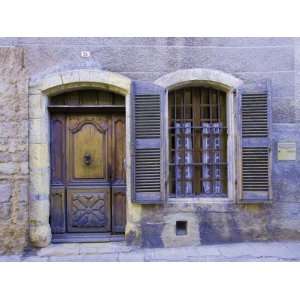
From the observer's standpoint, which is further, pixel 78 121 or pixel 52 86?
pixel 78 121

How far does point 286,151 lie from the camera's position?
18.4 ft

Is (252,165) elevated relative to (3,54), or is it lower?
lower

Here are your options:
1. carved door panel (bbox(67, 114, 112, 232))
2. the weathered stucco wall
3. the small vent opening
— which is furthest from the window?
the weathered stucco wall

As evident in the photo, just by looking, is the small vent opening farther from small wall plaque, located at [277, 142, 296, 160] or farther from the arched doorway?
small wall plaque, located at [277, 142, 296, 160]

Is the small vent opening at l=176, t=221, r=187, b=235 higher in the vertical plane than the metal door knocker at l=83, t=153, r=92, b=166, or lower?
lower

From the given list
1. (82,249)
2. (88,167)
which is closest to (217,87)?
(88,167)

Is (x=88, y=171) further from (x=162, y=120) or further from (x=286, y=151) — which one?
(x=286, y=151)

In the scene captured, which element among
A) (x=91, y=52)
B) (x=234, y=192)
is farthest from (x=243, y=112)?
(x=91, y=52)

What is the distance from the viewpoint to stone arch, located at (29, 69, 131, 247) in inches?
215

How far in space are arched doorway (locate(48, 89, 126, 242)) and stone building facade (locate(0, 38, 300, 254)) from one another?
0.23 metres

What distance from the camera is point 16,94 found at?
5.39 m

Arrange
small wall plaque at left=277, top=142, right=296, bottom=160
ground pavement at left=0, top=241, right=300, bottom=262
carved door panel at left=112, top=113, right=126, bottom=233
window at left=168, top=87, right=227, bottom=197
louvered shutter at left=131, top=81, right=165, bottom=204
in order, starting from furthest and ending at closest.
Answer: carved door panel at left=112, top=113, right=126, bottom=233 < window at left=168, top=87, right=227, bottom=197 < small wall plaque at left=277, top=142, right=296, bottom=160 < louvered shutter at left=131, top=81, right=165, bottom=204 < ground pavement at left=0, top=241, right=300, bottom=262

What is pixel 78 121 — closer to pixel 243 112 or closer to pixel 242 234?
pixel 243 112

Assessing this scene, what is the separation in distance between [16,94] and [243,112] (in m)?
3.50
